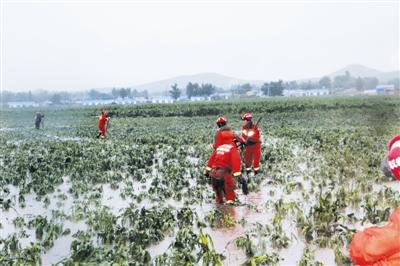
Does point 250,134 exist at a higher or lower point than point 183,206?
higher

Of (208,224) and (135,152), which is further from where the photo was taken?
(135,152)

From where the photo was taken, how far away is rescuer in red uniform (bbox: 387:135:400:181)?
2.90 meters

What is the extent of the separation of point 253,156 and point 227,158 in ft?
12.0

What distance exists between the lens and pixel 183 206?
31.7 ft

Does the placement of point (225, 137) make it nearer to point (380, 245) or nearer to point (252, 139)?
point (252, 139)

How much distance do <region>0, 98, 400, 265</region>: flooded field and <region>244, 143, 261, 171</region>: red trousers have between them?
0.44 metres

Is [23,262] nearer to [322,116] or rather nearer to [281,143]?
[281,143]

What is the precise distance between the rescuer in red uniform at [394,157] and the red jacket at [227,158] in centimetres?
615

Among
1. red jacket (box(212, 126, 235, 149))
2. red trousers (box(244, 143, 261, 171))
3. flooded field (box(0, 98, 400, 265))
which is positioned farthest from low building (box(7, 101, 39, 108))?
red jacket (box(212, 126, 235, 149))

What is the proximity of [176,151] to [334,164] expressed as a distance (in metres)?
6.29

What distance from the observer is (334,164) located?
46.0ft

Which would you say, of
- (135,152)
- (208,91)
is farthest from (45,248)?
(208,91)

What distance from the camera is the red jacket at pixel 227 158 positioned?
30.1 ft

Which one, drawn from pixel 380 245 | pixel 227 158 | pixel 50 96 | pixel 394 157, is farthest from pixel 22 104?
pixel 380 245
